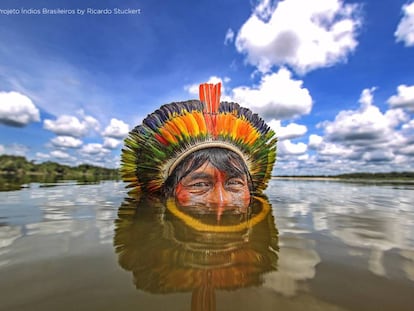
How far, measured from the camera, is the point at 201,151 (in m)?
4.62

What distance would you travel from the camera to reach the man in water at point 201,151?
→ 166 inches

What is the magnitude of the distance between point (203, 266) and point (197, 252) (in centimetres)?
27

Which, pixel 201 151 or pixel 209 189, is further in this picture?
pixel 201 151

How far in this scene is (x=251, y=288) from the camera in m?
1.34

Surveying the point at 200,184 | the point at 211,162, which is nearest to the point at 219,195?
the point at 200,184

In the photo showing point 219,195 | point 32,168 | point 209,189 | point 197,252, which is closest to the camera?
point 197,252

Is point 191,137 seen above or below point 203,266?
above

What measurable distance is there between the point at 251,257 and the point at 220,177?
7.89 feet

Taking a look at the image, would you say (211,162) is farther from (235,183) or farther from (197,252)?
(197,252)

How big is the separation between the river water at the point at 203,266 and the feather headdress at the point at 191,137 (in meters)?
2.02

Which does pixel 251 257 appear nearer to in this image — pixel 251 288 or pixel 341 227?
pixel 251 288

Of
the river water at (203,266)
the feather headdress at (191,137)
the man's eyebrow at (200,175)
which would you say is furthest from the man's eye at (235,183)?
the river water at (203,266)

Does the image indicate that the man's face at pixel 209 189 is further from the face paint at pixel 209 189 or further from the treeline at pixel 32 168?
the treeline at pixel 32 168

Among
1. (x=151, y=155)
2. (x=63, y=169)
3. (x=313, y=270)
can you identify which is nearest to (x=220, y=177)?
(x=151, y=155)
